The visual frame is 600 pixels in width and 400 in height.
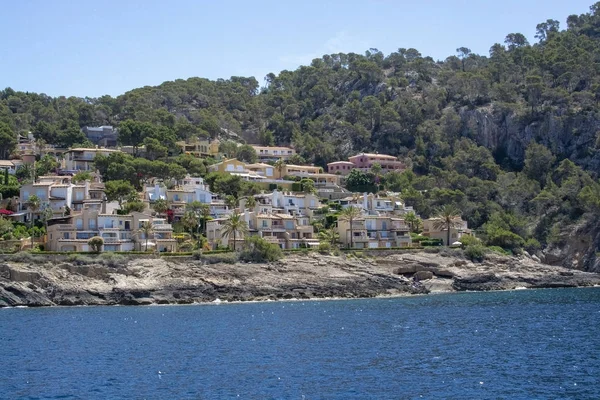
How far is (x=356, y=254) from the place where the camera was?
332ft

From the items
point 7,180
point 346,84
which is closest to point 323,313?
point 7,180

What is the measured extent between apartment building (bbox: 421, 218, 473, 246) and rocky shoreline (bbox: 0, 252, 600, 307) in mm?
7240

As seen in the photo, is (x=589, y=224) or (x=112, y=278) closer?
(x=112, y=278)

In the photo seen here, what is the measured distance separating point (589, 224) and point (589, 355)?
7319 cm

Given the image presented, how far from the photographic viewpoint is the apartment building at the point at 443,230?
11031 centimetres

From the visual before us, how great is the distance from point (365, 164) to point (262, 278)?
65.3 metres

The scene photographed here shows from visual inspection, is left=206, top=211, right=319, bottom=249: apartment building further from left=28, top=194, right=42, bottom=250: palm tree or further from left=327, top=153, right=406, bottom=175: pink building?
left=327, top=153, right=406, bottom=175: pink building

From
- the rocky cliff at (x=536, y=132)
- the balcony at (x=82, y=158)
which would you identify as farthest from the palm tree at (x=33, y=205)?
the rocky cliff at (x=536, y=132)

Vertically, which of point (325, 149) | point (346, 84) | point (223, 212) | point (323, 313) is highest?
point (346, 84)

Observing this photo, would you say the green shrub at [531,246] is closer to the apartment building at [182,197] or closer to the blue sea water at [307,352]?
the blue sea water at [307,352]

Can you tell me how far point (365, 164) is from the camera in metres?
153

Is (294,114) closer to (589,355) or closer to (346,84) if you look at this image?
(346,84)

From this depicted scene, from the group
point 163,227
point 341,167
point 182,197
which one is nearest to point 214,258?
point 163,227

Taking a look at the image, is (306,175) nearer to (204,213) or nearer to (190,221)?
(204,213)
